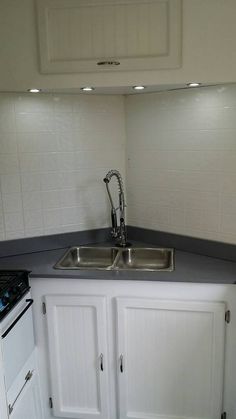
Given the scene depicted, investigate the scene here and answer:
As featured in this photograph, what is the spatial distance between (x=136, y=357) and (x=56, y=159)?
1.19m

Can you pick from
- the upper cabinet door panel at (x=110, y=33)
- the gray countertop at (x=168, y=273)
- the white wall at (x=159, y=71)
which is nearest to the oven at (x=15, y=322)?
the gray countertop at (x=168, y=273)

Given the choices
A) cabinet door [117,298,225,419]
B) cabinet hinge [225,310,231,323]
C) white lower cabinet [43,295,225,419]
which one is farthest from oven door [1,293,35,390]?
cabinet hinge [225,310,231,323]

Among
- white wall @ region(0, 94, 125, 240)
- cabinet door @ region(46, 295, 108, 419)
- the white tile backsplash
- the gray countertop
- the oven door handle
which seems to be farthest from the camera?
white wall @ region(0, 94, 125, 240)

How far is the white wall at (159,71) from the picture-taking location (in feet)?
5.64

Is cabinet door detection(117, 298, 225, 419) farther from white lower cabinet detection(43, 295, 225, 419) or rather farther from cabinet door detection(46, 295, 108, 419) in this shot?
cabinet door detection(46, 295, 108, 419)

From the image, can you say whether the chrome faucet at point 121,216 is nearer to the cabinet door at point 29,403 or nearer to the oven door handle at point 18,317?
the oven door handle at point 18,317

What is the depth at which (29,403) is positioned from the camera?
1.84m

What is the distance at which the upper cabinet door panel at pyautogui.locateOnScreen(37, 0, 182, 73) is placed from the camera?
174 centimetres

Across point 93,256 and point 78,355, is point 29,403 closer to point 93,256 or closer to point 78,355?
point 78,355

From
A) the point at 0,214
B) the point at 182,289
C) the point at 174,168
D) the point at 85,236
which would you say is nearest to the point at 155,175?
the point at 174,168

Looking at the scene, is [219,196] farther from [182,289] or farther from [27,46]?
[27,46]

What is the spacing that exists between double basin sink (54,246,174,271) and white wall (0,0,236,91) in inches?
38.1

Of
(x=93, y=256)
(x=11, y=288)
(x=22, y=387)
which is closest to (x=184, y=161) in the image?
(x=93, y=256)

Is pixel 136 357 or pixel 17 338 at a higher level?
pixel 17 338
